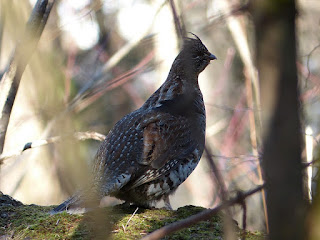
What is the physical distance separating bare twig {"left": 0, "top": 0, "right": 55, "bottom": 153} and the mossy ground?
77cm

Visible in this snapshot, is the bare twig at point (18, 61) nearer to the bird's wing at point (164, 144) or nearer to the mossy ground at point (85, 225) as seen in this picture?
the mossy ground at point (85, 225)

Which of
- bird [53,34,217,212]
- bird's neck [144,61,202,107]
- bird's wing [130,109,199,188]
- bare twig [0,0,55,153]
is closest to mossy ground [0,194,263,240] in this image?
bird [53,34,217,212]

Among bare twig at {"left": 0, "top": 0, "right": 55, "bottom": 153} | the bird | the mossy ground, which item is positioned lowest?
the mossy ground

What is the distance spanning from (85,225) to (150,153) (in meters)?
0.96

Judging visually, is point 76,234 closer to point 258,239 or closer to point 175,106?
point 258,239

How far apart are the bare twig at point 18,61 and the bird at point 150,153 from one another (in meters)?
0.80

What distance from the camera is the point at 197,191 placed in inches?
366

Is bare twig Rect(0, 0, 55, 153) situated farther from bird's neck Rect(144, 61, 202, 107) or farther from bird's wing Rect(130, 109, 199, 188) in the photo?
bird's neck Rect(144, 61, 202, 107)

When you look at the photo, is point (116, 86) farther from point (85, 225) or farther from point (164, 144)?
point (85, 225)

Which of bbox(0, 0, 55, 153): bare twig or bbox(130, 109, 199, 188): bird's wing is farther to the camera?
bbox(130, 109, 199, 188): bird's wing

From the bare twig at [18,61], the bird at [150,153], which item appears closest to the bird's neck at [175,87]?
the bird at [150,153]

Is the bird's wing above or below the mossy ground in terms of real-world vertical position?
above

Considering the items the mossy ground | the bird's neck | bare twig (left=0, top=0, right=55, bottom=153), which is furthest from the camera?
the bird's neck

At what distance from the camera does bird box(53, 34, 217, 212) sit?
3584mm
